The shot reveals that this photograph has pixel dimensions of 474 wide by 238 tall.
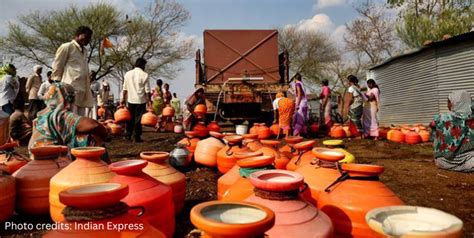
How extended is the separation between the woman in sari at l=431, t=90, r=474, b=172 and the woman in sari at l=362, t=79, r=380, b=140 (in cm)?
387

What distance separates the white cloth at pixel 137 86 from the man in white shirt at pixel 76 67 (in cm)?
264

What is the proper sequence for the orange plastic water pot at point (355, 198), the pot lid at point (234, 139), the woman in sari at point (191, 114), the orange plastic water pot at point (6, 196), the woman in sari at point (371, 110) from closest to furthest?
the orange plastic water pot at point (355, 198) < the orange plastic water pot at point (6, 196) < the pot lid at point (234, 139) < the woman in sari at point (191, 114) < the woman in sari at point (371, 110)

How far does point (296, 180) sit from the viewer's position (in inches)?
60.6

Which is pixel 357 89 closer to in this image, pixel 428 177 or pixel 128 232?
pixel 428 177

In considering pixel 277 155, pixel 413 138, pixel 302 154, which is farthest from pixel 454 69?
→ pixel 302 154

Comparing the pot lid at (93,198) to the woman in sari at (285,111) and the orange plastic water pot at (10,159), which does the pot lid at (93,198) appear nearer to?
the orange plastic water pot at (10,159)

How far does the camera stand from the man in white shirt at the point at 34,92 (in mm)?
8727

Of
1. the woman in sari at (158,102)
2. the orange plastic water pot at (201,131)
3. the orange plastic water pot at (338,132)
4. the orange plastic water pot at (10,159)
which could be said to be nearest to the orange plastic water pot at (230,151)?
the orange plastic water pot at (201,131)

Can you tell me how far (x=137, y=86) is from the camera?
7.52m

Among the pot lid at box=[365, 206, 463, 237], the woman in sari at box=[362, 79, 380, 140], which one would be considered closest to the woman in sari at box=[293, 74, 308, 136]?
the woman in sari at box=[362, 79, 380, 140]

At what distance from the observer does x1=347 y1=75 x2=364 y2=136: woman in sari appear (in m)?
9.22

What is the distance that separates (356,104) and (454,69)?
4.11m

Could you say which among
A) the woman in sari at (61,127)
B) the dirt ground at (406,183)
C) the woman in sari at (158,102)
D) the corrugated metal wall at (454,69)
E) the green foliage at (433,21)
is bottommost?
the dirt ground at (406,183)

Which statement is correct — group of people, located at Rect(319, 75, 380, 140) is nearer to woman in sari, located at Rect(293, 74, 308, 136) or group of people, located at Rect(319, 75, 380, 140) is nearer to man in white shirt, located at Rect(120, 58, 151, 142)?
woman in sari, located at Rect(293, 74, 308, 136)
